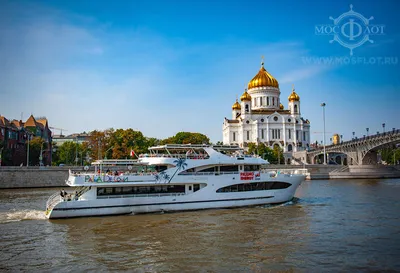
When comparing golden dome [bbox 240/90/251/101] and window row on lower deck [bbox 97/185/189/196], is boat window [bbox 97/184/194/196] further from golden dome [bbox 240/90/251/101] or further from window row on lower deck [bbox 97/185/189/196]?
golden dome [bbox 240/90/251/101]

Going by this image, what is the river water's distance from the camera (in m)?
14.1

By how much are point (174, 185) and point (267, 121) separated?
77.8 meters

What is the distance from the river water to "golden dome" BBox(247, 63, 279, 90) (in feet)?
269

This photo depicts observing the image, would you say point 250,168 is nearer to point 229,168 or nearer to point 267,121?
point 229,168

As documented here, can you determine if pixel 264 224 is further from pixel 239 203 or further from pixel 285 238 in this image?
pixel 239 203

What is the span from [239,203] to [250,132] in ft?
249

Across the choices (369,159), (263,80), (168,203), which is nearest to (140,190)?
(168,203)

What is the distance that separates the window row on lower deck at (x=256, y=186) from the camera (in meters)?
27.6

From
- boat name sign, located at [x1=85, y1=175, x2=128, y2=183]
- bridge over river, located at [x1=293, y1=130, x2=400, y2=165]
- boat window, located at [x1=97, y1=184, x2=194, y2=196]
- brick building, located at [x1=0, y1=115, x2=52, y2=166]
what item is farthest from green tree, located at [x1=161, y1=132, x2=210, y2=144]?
boat name sign, located at [x1=85, y1=175, x2=128, y2=183]

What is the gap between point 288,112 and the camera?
347 feet

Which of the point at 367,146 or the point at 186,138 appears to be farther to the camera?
the point at 186,138

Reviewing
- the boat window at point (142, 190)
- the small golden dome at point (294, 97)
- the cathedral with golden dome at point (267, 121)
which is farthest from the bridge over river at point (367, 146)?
the boat window at point (142, 190)

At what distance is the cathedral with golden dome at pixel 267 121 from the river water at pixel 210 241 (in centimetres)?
7480

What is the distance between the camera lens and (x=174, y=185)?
2652 centimetres
